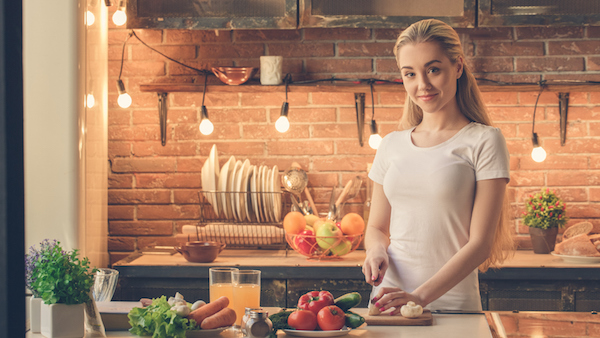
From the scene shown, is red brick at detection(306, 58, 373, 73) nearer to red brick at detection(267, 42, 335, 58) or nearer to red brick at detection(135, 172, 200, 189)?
red brick at detection(267, 42, 335, 58)

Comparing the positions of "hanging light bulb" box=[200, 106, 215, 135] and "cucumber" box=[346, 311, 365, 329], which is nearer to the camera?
"cucumber" box=[346, 311, 365, 329]

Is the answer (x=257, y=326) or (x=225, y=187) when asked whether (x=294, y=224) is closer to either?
(x=225, y=187)

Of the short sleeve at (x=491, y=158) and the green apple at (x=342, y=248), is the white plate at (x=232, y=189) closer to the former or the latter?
the green apple at (x=342, y=248)

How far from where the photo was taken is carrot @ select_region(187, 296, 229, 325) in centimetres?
114

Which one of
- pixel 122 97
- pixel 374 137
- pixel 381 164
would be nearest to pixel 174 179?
pixel 122 97

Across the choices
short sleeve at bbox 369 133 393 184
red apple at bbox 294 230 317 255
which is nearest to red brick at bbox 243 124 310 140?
red apple at bbox 294 230 317 255

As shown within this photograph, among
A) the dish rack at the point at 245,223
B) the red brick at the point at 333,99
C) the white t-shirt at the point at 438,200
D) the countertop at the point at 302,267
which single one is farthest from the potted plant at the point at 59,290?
the red brick at the point at 333,99

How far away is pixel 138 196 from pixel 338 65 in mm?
1093

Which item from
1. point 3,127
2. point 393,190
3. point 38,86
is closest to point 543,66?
point 393,190

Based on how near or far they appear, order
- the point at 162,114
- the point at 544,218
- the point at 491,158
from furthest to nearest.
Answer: the point at 162,114 → the point at 544,218 → the point at 491,158

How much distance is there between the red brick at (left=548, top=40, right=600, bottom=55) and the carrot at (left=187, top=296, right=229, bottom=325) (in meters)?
2.09

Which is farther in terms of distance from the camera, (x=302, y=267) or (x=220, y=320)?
(x=302, y=267)

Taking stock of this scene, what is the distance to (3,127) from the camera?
0.55 metres

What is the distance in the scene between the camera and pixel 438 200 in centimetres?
149
